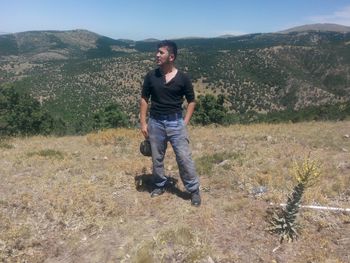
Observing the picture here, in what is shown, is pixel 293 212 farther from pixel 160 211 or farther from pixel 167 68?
pixel 167 68

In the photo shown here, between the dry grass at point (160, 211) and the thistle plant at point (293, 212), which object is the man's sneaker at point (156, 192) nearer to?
the dry grass at point (160, 211)

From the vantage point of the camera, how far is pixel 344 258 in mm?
4891

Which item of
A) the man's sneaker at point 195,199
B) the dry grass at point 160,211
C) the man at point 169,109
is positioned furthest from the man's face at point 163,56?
the dry grass at point 160,211

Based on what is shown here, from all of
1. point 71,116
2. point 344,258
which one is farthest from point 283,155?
point 71,116

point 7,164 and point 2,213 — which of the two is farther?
point 7,164

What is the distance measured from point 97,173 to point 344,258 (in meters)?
4.71

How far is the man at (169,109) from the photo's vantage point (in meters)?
5.61

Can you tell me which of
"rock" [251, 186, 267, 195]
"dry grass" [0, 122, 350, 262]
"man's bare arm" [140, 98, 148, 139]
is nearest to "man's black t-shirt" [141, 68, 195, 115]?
"man's bare arm" [140, 98, 148, 139]

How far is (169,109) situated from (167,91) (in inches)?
10.9

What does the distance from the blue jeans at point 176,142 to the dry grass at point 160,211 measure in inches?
20.1

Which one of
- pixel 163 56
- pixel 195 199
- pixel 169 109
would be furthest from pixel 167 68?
pixel 195 199

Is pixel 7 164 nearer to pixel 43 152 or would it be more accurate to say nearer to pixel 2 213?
pixel 43 152

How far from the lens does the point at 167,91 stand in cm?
566

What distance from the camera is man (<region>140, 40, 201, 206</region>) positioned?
18.4 ft
